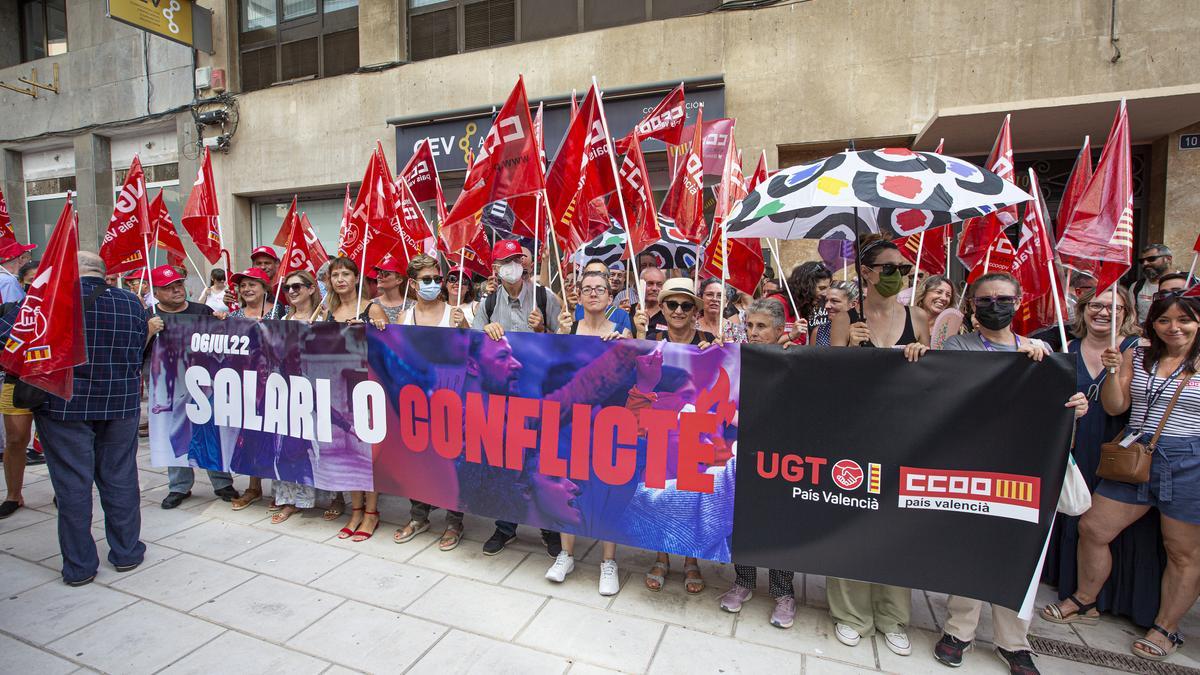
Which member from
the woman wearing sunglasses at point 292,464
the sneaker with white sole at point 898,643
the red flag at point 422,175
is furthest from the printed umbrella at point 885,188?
the red flag at point 422,175

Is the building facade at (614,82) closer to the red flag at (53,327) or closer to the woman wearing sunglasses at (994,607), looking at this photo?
the woman wearing sunglasses at (994,607)

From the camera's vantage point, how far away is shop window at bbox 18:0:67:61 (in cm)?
1527

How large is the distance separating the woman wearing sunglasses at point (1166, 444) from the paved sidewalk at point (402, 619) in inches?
14.4

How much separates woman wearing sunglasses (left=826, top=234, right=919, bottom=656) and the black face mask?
38cm

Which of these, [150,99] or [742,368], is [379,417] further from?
[150,99]

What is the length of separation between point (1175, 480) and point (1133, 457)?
217 millimetres

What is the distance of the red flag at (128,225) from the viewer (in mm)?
5062

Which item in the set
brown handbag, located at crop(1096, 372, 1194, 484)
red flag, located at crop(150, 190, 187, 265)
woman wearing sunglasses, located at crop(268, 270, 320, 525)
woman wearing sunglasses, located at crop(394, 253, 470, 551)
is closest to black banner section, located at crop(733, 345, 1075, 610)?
brown handbag, located at crop(1096, 372, 1194, 484)

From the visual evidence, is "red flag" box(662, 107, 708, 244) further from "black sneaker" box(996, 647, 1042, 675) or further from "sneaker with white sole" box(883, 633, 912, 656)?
"black sneaker" box(996, 647, 1042, 675)

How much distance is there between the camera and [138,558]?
3.91 m

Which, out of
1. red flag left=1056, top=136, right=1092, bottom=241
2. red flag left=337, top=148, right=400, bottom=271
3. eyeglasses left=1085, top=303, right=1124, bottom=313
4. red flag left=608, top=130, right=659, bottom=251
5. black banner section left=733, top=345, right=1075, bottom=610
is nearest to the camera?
black banner section left=733, top=345, right=1075, bottom=610

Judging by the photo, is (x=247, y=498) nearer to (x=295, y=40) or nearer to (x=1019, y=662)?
(x=1019, y=662)

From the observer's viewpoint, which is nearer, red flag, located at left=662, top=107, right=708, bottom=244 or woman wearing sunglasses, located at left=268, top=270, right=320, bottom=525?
woman wearing sunglasses, located at left=268, top=270, right=320, bottom=525

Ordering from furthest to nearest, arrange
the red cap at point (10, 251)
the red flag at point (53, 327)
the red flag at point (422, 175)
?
the red cap at point (10, 251)
the red flag at point (422, 175)
the red flag at point (53, 327)
